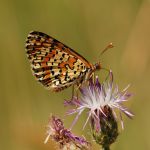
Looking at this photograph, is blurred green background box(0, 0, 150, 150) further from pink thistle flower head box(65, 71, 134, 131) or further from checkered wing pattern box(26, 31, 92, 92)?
pink thistle flower head box(65, 71, 134, 131)

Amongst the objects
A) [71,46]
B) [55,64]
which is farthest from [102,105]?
[71,46]

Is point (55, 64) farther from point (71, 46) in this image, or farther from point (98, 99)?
point (71, 46)

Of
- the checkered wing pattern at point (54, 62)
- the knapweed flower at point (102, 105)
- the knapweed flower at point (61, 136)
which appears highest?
the checkered wing pattern at point (54, 62)

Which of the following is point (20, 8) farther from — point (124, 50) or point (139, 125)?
point (139, 125)

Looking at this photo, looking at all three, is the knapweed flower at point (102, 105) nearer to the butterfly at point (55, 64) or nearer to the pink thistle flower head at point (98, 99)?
the pink thistle flower head at point (98, 99)

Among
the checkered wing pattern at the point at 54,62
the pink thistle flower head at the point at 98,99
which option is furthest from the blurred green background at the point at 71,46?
the pink thistle flower head at the point at 98,99

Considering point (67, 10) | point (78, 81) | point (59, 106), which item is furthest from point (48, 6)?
point (78, 81)

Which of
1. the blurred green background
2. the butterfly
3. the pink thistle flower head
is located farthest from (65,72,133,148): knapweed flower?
the blurred green background
